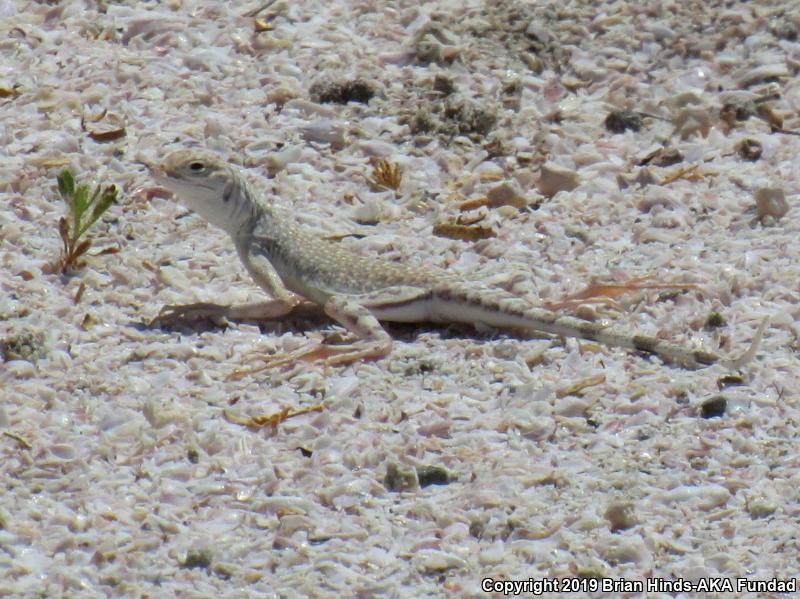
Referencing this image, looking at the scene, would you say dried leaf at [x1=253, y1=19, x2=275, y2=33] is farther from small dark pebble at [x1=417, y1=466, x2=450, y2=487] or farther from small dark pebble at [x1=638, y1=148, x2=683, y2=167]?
small dark pebble at [x1=417, y1=466, x2=450, y2=487]

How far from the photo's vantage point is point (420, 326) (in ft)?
20.1

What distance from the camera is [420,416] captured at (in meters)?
5.28

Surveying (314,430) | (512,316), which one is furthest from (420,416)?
(512,316)

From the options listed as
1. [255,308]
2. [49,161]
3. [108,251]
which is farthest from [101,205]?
[49,161]

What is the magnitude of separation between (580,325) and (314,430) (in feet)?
3.86

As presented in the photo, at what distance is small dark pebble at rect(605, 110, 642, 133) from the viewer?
7527 millimetres

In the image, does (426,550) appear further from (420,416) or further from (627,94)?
(627,94)

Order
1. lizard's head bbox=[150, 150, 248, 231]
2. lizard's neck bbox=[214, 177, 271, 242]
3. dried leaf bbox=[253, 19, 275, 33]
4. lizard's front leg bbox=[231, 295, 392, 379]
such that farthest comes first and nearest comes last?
dried leaf bbox=[253, 19, 275, 33] → lizard's neck bbox=[214, 177, 271, 242] → lizard's head bbox=[150, 150, 248, 231] → lizard's front leg bbox=[231, 295, 392, 379]

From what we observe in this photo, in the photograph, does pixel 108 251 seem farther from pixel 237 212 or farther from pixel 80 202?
pixel 237 212

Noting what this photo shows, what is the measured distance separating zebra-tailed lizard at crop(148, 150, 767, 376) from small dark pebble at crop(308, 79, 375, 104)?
1.10 meters

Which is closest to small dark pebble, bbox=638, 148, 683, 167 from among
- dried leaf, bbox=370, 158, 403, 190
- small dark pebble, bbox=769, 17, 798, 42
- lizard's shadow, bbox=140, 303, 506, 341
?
dried leaf, bbox=370, 158, 403, 190

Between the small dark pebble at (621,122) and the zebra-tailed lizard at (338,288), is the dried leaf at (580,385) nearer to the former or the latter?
the zebra-tailed lizard at (338,288)

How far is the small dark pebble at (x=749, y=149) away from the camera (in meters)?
7.27

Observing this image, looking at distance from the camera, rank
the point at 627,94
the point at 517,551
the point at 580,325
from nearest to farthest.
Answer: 1. the point at 517,551
2. the point at 580,325
3. the point at 627,94
